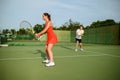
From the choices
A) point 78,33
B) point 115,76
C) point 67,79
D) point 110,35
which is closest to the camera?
point 67,79

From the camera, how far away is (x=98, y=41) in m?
26.1

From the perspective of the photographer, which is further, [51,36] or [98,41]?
[98,41]

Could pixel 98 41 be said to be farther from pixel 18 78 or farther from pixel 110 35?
pixel 18 78

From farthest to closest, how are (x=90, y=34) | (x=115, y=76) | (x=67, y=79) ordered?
(x=90, y=34)
(x=115, y=76)
(x=67, y=79)

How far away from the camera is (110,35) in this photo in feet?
74.7

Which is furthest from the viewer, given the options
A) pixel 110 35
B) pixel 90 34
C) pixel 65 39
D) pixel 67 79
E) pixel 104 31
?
pixel 65 39

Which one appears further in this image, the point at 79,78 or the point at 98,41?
the point at 98,41

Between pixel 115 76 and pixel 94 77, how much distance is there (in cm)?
43

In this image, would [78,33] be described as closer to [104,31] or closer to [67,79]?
[67,79]

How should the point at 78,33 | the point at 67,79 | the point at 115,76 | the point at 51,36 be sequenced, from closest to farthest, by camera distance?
the point at 67,79 < the point at 115,76 < the point at 51,36 < the point at 78,33

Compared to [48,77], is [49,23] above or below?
above

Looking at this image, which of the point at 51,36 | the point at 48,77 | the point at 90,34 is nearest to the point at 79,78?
the point at 48,77

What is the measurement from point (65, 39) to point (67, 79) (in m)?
36.3

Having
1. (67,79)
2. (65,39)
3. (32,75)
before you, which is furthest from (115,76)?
(65,39)
